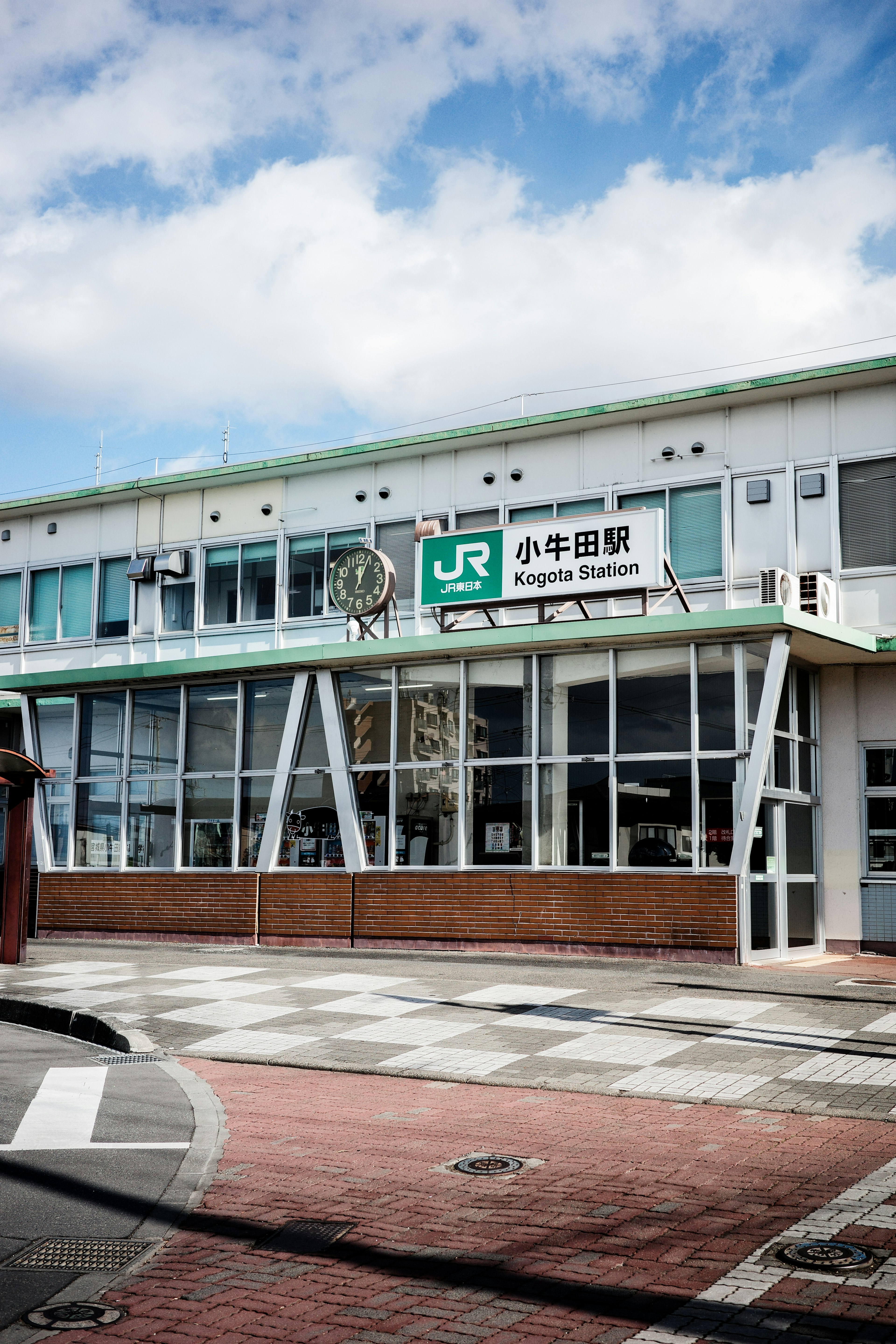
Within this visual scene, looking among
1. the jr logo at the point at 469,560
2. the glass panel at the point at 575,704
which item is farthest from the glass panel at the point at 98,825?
the glass panel at the point at 575,704

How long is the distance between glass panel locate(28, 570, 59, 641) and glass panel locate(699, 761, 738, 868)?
48.8 feet

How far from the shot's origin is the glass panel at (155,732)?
2097 centimetres

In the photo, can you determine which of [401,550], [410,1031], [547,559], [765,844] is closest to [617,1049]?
[410,1031]

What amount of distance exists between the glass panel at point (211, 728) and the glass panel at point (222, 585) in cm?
323

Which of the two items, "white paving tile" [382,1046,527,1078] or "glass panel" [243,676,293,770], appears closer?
"white paving tile" [382,1046,527,1078]

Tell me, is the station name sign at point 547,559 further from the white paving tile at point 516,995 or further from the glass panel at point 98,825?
the glass panel at point 98,825

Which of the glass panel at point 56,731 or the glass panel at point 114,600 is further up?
the glass panel at point 114,600

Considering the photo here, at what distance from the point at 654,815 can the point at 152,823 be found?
8750 millimetres

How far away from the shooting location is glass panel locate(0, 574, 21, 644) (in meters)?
26.4

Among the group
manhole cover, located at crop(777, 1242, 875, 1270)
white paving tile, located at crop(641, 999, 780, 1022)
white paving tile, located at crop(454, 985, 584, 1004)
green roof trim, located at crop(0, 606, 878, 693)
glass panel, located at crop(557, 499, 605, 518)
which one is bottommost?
white paving tile, located at crop(454, 985, 584, 1004)

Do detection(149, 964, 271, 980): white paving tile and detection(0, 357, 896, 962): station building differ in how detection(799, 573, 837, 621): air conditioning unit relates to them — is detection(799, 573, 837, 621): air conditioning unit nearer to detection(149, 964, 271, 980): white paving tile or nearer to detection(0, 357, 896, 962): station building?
detection(0, 357, 896, 962): station building

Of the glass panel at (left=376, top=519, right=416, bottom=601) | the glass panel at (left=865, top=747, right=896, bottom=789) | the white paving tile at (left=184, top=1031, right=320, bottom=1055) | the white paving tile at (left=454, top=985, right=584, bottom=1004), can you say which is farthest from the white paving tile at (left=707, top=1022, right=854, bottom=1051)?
the glass panel at (left=376, top=519, right=416, bottom=601)

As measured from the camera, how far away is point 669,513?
20094 millimetres

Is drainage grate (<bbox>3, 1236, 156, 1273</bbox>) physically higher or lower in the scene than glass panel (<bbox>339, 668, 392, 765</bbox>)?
lower
